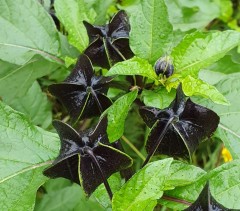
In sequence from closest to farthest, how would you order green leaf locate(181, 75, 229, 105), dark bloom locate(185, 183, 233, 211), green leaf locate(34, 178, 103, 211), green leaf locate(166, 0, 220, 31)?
dark bloom locate(185, 183, 233, 211) → green leaf locate(181, 75, 229, 105) → green leaf locate(34, 178, 103, 211) → green leaf locate(166, 0, 220, 31)

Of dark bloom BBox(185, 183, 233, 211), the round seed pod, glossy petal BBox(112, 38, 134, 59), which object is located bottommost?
dark bloom BBox(185, 183, 233, 211)

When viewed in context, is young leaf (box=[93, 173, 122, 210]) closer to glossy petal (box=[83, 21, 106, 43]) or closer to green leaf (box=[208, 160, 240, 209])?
green leaf (box=[208, 160, 240, 209])

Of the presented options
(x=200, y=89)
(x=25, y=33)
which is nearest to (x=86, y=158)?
(x=200, y=89)

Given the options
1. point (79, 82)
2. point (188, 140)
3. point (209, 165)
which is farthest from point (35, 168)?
point (209, 165)

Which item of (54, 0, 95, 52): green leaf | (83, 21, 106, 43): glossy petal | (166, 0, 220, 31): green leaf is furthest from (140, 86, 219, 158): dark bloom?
(166, 0, 220, 31): green leaf

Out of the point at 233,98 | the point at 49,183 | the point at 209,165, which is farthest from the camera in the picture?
the point at 209,165

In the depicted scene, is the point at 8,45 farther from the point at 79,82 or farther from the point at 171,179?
the point at 171,179
